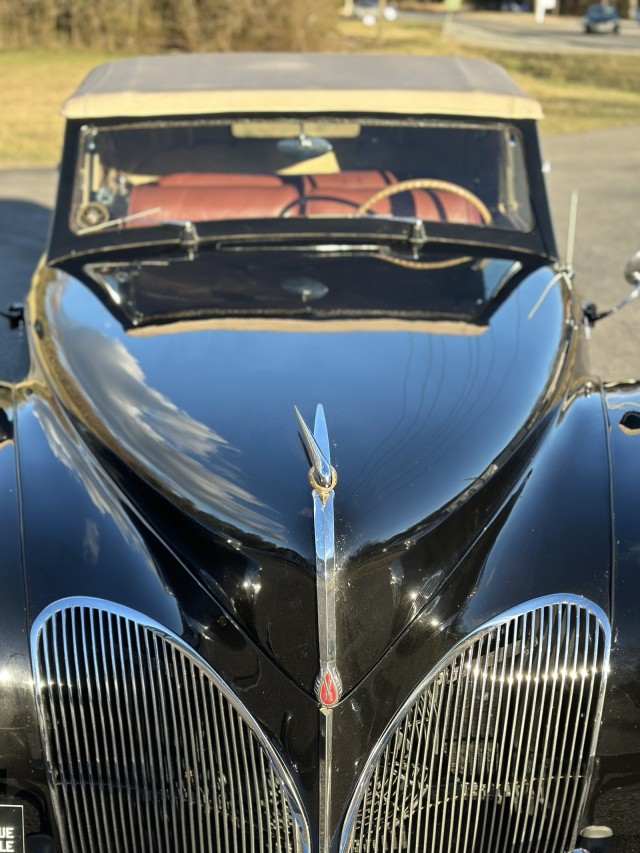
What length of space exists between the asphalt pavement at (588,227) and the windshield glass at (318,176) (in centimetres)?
72

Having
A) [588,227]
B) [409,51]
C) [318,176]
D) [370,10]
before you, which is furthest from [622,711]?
[370,10]

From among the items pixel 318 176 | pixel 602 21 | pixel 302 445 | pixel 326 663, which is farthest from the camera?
pixel 602 21

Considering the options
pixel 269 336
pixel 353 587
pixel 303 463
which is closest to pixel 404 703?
pixel 353 587

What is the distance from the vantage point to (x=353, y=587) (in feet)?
7.16

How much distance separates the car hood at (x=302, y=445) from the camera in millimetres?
2199

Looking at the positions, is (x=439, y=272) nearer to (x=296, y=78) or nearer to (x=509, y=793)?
(x=296, y=78)

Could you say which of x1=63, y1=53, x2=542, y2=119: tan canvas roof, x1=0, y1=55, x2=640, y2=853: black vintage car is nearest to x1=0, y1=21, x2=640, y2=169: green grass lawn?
x1=63, y1=53, x2=542, y2=119: tan canvas roof

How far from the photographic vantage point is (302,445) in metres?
2.39

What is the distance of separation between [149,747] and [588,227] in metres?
9.11

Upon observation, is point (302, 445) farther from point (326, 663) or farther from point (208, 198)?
point (208, 198)

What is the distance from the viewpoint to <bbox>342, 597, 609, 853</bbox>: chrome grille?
217 cm

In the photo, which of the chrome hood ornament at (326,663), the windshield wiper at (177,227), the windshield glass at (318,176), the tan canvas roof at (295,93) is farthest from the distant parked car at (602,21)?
the chrome hood ornament at (326,663)

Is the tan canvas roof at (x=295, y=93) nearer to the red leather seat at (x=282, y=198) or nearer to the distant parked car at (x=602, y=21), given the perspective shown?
the red leather seat at (x=282, y=198)

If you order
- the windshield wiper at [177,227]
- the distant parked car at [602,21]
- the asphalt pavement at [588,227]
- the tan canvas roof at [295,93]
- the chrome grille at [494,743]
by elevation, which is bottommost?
the asphalt pavement at [588,227]
